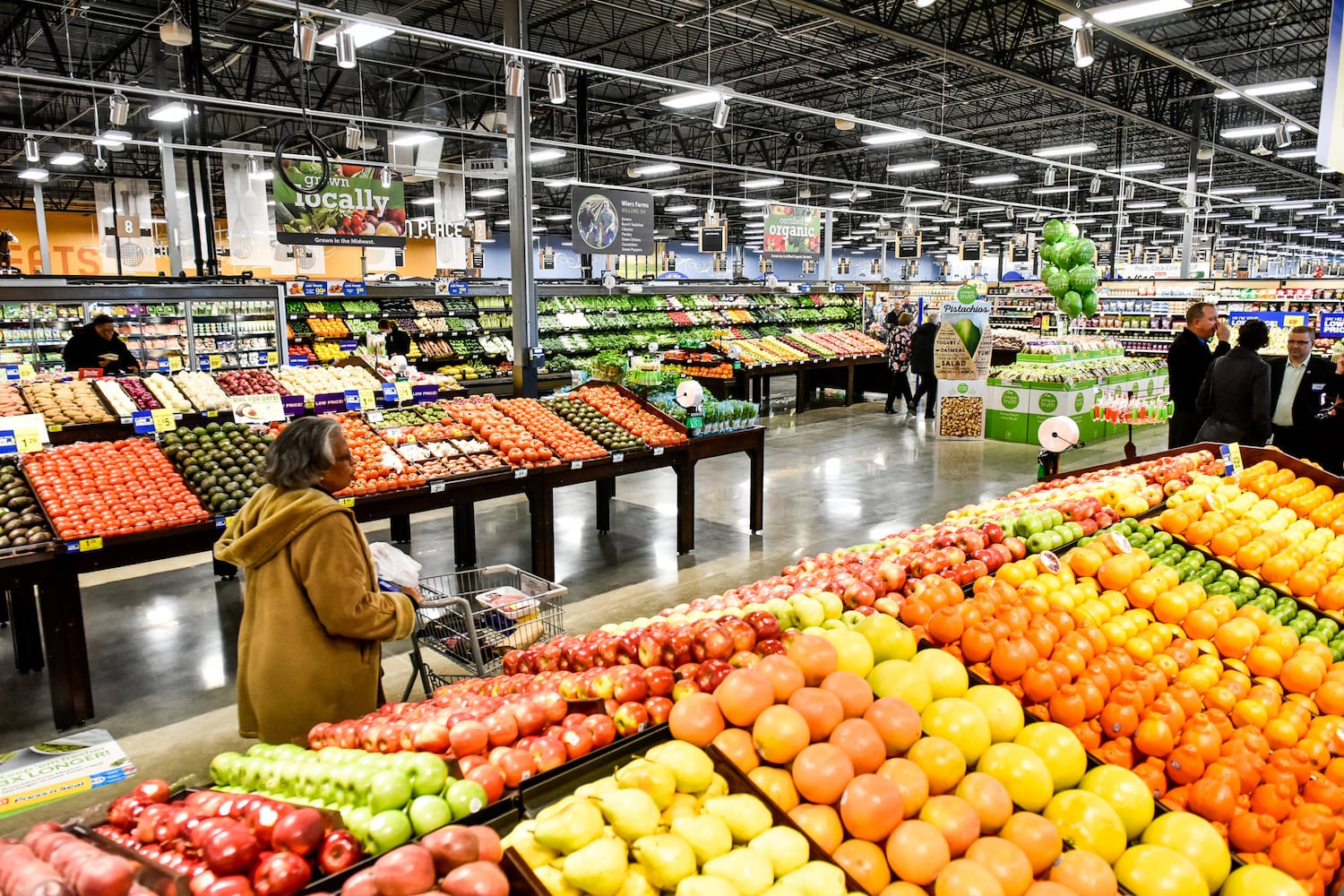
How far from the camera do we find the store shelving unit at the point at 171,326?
401 inches

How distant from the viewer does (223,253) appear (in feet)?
77.8

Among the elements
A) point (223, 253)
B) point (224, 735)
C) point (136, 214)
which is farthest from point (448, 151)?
point (224, 735)

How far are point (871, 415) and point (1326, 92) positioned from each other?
10962mm

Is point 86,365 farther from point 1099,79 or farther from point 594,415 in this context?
point 1099,79

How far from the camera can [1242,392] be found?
5930 millimetres

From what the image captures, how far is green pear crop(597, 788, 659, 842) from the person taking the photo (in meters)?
1.53

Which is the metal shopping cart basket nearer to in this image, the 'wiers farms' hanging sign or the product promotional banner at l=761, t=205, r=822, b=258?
the 'wiers farms' hanging sign

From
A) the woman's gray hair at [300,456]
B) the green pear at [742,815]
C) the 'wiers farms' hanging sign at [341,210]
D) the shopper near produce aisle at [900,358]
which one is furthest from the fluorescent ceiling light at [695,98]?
the green pear at [742,815]

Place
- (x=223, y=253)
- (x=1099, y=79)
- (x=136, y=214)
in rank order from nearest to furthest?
(x=1099, y=79), (x=136, y=214), (x=223, y=253)

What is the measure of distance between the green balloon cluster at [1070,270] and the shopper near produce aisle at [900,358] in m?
2.64

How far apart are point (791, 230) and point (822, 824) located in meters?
14.8

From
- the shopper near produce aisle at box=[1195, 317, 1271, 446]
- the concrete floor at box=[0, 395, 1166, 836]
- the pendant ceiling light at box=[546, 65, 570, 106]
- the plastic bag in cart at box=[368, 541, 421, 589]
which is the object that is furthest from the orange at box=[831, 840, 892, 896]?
the pendant ceiling light at box=[546, 65, 570, 106]

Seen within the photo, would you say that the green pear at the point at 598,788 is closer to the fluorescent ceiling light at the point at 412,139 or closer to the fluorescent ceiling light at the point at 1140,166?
the fluorescent ceiling light at the point at 412,139

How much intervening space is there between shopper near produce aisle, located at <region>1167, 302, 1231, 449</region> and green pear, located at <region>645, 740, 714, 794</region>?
6.28m
